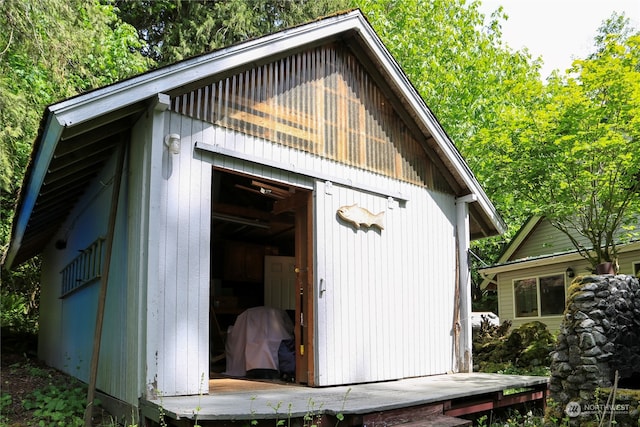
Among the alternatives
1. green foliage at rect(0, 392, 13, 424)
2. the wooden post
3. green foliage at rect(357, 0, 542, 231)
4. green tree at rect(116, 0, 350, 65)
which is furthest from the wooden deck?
green tree at rect(116, 0, 350, 65)

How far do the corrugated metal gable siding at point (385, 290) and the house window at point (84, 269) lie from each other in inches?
101

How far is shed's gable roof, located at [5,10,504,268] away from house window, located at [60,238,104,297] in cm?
88

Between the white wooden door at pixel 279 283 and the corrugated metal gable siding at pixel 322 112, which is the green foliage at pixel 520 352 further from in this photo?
the corrugated metal gable siding at pixel 322 112

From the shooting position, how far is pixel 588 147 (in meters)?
9.30

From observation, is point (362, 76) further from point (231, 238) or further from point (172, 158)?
point (231, 238)

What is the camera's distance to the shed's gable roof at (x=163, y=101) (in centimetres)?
453

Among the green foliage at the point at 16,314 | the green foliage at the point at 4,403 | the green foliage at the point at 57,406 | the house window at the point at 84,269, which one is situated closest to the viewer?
the green foliage at the point at 57,406

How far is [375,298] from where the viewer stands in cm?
648

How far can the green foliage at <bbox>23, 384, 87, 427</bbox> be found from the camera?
5048 millimetres

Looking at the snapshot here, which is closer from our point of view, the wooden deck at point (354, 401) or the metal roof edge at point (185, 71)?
the wooden deck at point (354, 401)

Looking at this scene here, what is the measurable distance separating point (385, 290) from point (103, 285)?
130 inches

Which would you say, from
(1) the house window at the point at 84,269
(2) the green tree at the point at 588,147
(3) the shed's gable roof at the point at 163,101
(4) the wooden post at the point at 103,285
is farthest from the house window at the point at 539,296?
(4) the wooden post at the point at 103,285

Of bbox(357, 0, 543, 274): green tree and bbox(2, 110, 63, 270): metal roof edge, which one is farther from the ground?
bbox(357, 0, 543, 274): green tree

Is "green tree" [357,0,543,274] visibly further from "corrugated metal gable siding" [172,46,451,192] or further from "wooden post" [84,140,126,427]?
"wooden post" [84,140,126,427]
